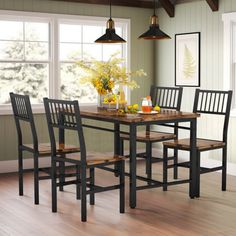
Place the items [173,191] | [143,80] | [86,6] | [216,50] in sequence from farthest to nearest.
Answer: [143,80], [86,6], [216,50], [173,191]

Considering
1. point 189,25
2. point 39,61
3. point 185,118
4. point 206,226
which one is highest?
point 189,25

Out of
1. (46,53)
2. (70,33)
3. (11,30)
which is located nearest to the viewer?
(11,30)

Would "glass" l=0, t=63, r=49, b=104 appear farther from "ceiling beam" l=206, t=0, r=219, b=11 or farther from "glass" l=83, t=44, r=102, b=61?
"ceiling beam" l=206, t=0, r=219, b=11

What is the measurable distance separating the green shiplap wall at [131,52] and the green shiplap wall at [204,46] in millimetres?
281

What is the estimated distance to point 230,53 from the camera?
265 inches

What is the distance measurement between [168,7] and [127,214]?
369 centimetres

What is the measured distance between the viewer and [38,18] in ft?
23.2

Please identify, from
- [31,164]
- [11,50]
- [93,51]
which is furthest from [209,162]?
[11,50]

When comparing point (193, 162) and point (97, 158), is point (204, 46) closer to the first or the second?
point (193, 162)

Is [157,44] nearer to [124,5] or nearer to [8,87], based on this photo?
[124,5]

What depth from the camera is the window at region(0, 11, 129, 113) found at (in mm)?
6961

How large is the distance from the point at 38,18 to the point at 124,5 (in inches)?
53.7

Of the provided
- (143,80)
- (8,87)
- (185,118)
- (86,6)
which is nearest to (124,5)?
(86,6)

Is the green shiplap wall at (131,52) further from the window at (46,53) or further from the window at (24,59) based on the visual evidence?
the window at (24,59)
